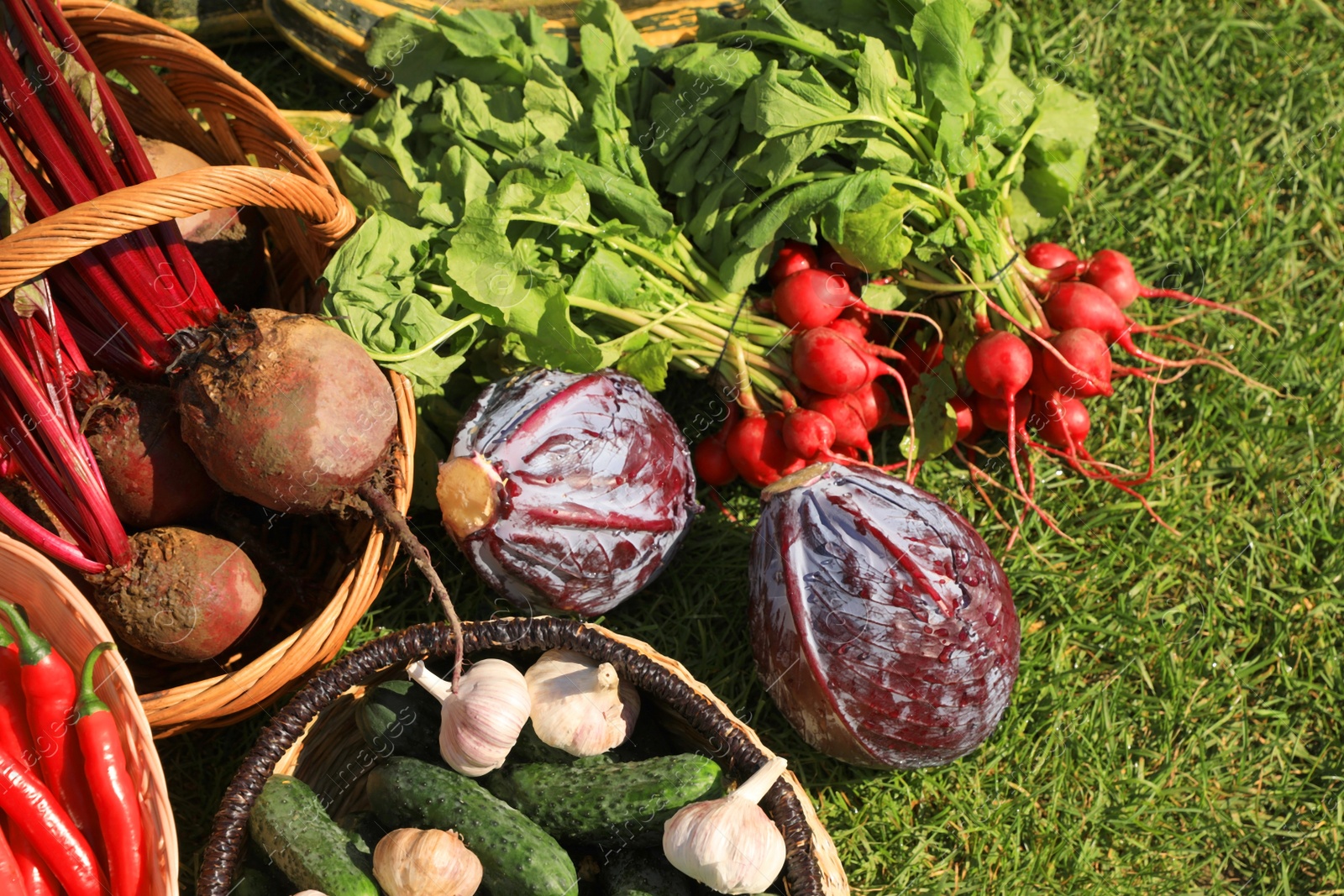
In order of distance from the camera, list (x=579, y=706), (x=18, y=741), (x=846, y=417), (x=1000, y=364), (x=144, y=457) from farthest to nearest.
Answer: (x=846, y=417) → (x=1000, y=364) → (x=144, y=457) → (x=579, y=706) → (x=18, y=741)

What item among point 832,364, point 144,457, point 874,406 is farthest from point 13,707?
point 874,406

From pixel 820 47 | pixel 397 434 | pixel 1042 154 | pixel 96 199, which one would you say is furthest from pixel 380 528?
pixel 1042 154

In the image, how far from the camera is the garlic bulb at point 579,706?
1982mm

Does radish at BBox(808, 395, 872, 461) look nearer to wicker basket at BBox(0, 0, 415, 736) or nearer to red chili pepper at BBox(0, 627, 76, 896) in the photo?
wicker basket at BBox(0, 0, 415, 736)

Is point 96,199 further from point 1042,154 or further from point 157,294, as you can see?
point 1042,154

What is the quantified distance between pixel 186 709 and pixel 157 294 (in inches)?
33.4

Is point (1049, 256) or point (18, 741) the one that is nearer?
point (18, 741)

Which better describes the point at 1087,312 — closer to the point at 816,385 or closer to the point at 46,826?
the point at 816,385

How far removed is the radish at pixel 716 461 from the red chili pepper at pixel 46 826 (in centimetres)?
158

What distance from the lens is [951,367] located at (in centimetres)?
259

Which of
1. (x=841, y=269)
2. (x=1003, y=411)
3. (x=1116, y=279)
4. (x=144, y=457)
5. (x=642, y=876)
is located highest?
(x=144, y=457)

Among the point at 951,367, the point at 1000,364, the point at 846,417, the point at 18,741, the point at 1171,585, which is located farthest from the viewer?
the point at 1171,585

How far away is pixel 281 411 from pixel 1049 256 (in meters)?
1.95

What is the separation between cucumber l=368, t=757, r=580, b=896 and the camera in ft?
5.97
